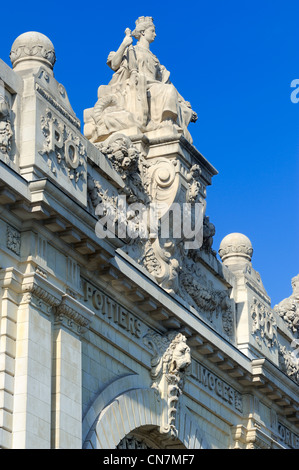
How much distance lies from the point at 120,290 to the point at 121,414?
2.51 m

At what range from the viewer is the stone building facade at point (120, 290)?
21734mm

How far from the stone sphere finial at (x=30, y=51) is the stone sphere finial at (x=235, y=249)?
1079 centimetres

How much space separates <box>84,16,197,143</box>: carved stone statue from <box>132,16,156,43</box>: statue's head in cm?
76

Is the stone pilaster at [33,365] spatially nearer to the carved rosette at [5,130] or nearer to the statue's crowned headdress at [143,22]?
the carved rosette at [5,130]

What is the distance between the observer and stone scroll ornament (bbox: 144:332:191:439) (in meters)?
26.1

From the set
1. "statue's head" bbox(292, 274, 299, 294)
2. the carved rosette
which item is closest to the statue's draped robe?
the carved rosette

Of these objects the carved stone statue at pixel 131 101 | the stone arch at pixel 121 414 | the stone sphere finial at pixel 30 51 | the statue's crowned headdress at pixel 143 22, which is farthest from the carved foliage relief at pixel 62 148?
the statue's crowned headdress at pixel 143 22

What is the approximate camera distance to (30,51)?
24062 mm

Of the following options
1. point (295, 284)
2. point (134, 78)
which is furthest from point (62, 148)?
point (295, 284)

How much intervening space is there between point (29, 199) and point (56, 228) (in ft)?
3.30

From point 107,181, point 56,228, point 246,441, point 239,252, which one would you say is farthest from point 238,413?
point 56,228

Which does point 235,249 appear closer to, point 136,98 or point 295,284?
point 295,284
